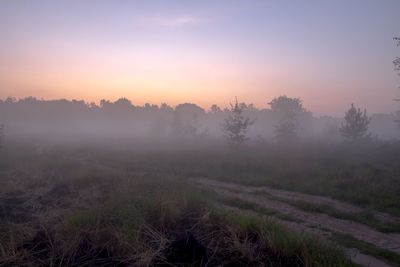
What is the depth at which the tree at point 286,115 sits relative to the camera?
31.3 metres

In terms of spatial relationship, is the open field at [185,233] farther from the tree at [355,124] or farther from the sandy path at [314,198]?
the tree at [355,124]

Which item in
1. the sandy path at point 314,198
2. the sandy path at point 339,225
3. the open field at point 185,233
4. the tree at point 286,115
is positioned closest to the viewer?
the open field at point 185,233

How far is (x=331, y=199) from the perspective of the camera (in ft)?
30.7

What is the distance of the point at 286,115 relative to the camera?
34.2 meters

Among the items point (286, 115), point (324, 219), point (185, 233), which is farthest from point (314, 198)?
point (286, 115)

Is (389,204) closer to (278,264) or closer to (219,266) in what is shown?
(278,264)

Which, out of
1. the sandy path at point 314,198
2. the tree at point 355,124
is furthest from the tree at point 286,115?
the sandy path at point 314,198

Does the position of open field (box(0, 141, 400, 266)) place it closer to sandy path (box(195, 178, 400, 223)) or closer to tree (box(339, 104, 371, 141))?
sandy path (box(195, 178, 400, 223))

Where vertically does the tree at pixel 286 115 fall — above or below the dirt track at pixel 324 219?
above

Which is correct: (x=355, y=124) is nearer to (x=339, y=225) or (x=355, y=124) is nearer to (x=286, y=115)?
(x=286, y=115)

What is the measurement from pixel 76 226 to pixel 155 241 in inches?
67.9

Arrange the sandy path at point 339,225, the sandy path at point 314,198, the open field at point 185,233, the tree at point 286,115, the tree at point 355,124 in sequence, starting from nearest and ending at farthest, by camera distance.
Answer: the open field at point 185,233 < the sandy path at point 339,225 < the sandy path at point 314,198 < the tree at point 355,124 < the tree at point 286,115

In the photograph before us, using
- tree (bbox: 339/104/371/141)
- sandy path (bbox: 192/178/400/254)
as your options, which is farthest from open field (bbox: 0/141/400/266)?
tree (bbox: 339/104/371/141)

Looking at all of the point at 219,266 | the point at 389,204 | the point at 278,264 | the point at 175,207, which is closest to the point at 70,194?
the point at 175,207
